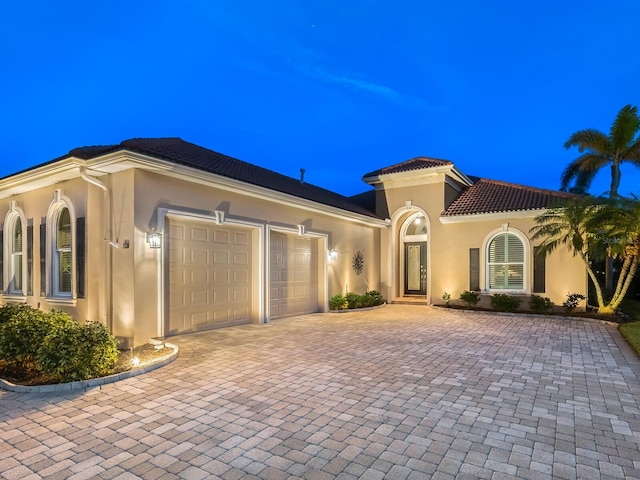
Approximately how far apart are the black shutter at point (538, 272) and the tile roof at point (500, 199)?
5.60ft

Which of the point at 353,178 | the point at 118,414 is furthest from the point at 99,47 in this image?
the point at 353,178

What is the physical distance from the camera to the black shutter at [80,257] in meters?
7.93

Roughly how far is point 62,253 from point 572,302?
14771 millimetres

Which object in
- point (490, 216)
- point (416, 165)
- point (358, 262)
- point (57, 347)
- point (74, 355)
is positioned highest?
point (416, 165)

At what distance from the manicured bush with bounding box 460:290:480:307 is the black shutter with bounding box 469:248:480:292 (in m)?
0.35

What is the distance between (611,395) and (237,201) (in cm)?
810

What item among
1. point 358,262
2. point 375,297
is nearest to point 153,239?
point 358,262

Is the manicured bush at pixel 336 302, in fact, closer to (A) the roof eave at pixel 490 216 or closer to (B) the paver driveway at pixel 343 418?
(A) the roof eave at pixel 490 216

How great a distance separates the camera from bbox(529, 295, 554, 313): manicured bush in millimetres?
12445

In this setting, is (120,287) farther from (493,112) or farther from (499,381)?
(493,112)

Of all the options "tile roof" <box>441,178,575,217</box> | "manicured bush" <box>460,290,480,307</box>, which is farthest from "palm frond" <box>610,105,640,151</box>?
"manicured bush" <box>460,290,480,307</box>

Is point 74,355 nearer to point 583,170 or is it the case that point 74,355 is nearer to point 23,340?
point 23,340

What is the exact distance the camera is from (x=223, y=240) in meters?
9.52

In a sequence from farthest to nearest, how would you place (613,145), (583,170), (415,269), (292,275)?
(583,170), (415,269), (613,145), (292,275)
